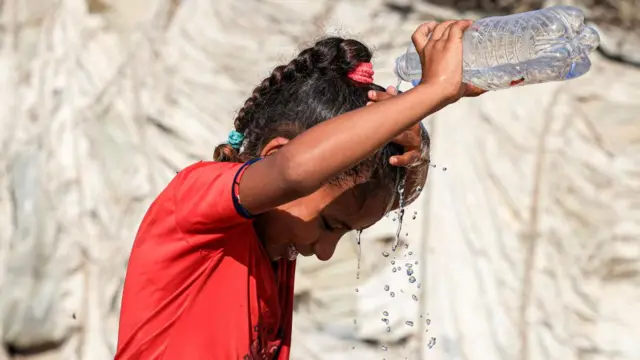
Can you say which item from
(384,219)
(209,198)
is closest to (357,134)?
(209,198)

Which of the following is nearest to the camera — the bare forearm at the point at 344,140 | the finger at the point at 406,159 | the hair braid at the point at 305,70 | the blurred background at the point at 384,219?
Answer: the bare forearm at the point at 344,140

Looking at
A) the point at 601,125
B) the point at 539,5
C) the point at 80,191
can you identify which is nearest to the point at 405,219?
the point at 601,125

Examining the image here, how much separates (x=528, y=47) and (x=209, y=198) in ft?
1.98

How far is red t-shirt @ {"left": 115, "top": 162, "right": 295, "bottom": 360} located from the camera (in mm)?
1539

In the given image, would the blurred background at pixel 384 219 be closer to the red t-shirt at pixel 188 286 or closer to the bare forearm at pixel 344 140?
the red t-shirt at pixel 188 286

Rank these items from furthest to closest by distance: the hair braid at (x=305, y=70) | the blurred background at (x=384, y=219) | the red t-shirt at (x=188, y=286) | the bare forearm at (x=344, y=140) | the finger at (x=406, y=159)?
the blurred background at (x=384, y=219), the hair braid at (x=305, y=70), the finger at (x=406, y=159), the red t-shirt at (x=188, y=286), the bare forearm at (x=344, y=140)

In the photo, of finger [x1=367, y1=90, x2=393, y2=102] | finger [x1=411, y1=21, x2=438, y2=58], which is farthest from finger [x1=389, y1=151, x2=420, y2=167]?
finger [x1=411, y1=21, x2=438, y2=58]

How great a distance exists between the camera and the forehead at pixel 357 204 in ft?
5.41

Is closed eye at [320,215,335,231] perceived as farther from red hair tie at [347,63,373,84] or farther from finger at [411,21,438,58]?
finger at [411,21,438,58]

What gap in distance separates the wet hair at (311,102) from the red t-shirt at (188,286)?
8.5 inches

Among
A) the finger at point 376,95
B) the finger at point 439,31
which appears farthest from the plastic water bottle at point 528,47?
the finger at point 376,95

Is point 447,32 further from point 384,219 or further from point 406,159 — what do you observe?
point 384,219

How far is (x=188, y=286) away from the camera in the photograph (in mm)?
1602

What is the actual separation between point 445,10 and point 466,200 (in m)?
0.82
